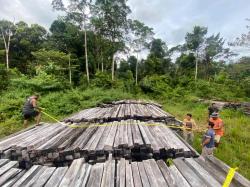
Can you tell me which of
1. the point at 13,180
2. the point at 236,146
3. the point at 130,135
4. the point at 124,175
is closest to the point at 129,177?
the point at 124,175

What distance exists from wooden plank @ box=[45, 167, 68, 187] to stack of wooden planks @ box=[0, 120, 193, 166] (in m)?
0.72

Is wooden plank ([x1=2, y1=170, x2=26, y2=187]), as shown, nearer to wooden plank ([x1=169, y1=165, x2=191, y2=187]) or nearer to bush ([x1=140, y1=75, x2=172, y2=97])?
wooden plank ([x1=169, y1=165, x2=191, y2=187])

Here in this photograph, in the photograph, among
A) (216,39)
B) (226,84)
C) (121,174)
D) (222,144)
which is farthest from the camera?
(216,39)

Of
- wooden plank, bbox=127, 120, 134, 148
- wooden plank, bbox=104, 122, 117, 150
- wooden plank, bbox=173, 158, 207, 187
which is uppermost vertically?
wooden plank, bbox=127, 120, 134, 148

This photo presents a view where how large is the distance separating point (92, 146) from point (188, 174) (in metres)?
2.09

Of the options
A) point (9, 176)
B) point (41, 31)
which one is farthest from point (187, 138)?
point (41, 31)

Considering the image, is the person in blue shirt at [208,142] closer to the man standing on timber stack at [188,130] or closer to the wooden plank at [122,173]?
the man standing on timber stack at [188,130]

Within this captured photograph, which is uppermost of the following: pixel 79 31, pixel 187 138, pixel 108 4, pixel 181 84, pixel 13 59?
pixel 108 4

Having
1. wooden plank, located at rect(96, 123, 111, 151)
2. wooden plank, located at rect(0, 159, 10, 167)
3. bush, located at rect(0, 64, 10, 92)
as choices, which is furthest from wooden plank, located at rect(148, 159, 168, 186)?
bush, located at rect(0, 64, 10, 92)

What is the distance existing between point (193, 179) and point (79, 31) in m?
24.4

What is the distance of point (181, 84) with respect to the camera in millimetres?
27562

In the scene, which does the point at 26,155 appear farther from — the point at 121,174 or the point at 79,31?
the point at 79,31

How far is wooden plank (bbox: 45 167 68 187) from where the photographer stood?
10.3 ft

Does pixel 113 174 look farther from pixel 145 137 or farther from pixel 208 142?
pixel 208 142
